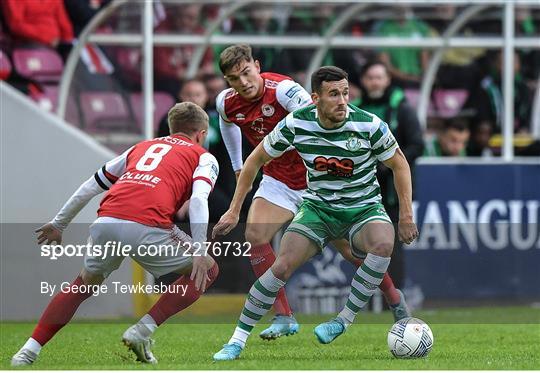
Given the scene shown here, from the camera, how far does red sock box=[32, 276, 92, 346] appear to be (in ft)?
27.8

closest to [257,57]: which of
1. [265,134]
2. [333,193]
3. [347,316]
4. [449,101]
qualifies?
[449,101]

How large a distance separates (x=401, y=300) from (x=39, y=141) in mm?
4449

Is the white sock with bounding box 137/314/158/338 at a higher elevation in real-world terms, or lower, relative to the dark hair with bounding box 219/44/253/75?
lower

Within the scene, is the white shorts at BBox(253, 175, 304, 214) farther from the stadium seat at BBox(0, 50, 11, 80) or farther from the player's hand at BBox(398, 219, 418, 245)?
the stadium seat at BBox(0, 50, 11, 80)

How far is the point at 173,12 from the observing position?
14.0 meters

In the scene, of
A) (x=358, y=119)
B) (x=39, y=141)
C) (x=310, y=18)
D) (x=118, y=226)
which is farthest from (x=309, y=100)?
(x=310, y=18)

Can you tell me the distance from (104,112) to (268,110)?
3592 millimetres

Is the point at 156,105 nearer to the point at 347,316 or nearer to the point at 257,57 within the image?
the point at 257,57

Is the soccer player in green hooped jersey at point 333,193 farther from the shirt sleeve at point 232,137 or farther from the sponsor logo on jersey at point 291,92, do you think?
the shirt sleeve at point 232,137

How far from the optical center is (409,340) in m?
8.75

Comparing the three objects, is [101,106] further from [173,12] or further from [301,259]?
[301,259]

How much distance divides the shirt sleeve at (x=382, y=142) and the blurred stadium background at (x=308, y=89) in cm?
390

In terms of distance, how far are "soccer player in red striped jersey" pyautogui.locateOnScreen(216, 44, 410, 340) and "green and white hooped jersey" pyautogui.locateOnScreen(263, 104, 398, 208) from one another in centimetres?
98

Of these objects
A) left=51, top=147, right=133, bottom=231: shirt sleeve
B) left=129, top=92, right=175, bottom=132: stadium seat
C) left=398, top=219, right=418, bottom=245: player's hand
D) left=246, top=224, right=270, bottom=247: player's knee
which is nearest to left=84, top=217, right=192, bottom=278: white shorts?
left=51, top=147, right=133, bottom=231: shirt sleeve
